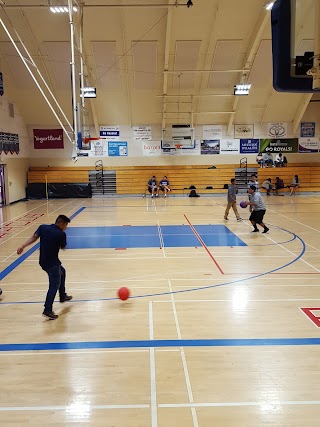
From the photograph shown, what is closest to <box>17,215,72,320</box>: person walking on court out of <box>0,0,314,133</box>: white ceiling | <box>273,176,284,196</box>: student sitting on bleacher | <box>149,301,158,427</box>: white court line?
<box>149,301,158,427</box>: white court line

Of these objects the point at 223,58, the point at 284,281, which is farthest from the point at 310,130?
the point at 284,281

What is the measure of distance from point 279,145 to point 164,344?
24404 mm

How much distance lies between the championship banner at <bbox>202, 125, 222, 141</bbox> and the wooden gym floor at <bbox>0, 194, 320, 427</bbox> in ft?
53.7

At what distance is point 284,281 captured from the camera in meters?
8.49

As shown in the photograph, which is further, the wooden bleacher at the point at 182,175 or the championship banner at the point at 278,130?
the championship banner at the point at 278,130

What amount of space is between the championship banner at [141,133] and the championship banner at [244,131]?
241 inches

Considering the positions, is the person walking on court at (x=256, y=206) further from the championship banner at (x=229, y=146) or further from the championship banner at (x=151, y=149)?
the championship banner at (x=151, y=149)

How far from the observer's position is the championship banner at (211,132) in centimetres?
2742

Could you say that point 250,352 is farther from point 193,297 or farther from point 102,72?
point 102,72

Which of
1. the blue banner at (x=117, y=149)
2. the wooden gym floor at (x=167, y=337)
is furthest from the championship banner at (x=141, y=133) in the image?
the wooden gym floor at (x=167, y=337)

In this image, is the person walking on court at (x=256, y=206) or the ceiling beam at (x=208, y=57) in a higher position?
the ceiling beam at (x=208, y=57)

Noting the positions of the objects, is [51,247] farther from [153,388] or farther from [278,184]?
[278,184]

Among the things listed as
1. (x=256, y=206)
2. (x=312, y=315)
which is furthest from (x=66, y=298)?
(x=256, y=206)

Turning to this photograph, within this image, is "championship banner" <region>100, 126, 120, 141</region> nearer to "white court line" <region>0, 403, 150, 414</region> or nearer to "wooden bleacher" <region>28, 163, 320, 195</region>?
"wooden bleacher" <region>28, 163, 320, 195</region>
